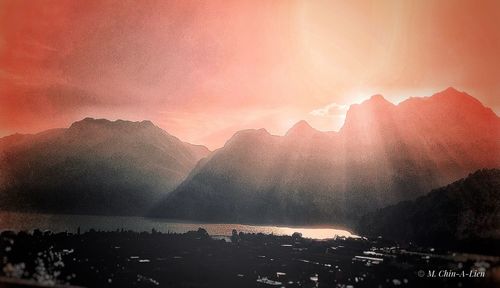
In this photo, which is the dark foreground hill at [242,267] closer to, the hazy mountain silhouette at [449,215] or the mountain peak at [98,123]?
the hazy mountain silhouette at [449,215]

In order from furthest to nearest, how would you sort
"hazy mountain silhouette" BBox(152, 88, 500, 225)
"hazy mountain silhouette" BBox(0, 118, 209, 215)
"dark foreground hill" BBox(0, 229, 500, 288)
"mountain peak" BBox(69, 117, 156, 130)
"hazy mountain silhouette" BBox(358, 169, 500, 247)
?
"hazy mountain silhouette" BBox(0, 118, 209, 215)
"mountain peak" BBox(69, 117, 156, 130)
"hazy mountain silhouette" BBox(152, 88, 500, 225)
"hazy mountain silhouette" BBox(358, 169, 500, 247)
"dark foreground hill" BBox(0, 229, 500, 288)

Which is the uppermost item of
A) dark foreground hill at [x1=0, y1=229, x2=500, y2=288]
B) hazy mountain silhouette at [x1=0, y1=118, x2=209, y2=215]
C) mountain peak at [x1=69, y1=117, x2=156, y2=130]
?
mountain peak at [x1=69, y1=117, x2=156, y2=130]

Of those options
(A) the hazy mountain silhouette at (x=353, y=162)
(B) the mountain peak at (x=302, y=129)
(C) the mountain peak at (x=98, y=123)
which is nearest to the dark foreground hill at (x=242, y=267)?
(A) the hazy mountain silhouette at (x=353, y=162)

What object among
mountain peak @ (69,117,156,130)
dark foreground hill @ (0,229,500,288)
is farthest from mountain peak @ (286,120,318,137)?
dark foreground hill @ (0,229,500,288)

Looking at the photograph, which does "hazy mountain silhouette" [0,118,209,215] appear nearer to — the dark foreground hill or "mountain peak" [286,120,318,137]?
the dark foreground hill

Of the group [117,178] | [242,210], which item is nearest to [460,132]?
[242,210]

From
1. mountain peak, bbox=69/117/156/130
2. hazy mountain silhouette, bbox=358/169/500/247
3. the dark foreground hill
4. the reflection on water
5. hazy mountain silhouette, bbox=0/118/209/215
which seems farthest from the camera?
the reflection on water

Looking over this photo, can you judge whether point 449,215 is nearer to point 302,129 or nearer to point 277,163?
point 277,163
